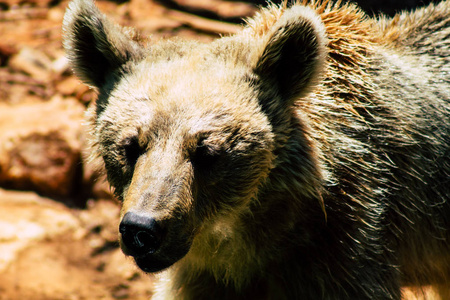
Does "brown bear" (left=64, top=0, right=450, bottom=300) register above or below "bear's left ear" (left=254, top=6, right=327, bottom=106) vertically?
below

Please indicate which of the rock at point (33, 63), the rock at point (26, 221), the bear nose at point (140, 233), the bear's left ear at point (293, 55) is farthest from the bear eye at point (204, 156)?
the rock at point (33, 63)

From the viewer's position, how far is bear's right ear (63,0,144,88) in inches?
145

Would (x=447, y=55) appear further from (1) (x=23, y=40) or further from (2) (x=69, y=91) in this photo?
(1) (x=23, y=40)

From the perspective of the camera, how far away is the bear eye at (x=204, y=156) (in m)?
3.17

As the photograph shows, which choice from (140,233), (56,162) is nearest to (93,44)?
(140,233)

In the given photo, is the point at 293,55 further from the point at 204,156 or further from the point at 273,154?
the point at 204,156

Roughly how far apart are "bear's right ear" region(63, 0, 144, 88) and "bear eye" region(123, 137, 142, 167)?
763 millimetres

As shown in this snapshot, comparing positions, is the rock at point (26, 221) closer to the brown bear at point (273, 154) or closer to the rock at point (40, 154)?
the rock at point (40, 154)

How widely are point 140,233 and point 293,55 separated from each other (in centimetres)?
156

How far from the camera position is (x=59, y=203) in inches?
290

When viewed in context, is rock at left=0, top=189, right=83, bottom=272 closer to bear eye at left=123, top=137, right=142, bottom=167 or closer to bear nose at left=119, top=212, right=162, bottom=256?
bear eye at left=123, top=137, right=142, bottom=167

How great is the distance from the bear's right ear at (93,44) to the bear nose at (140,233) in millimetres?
1403

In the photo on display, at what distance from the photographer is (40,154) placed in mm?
7520

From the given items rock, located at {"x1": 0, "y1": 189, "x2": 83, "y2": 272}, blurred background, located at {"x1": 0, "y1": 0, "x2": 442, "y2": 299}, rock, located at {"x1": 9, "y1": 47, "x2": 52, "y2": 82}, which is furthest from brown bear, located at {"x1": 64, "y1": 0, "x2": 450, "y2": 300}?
rock, located at {"x1": 9, "y1": 47, "x2": 52, "y2": 82}
